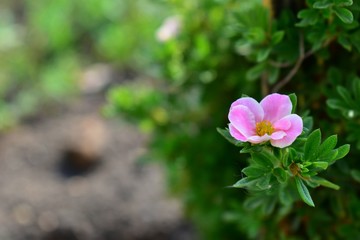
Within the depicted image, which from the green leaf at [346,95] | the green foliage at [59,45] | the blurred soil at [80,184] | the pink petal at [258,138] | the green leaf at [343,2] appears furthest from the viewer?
the green foliage at [59,45]

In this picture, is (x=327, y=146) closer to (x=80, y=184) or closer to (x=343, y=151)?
(x=343, y=151)

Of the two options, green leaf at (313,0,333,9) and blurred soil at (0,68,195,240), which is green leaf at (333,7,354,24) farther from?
blurred soil at (0,68,195,240)

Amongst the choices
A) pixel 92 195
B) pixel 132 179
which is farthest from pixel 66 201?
pixel 132 179

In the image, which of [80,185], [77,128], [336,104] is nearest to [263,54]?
[336,104]

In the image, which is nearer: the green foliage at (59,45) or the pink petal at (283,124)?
the pink petal at (283,124)

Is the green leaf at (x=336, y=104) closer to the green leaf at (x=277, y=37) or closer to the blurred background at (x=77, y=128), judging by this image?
the green leaf at (x=277, y=37)

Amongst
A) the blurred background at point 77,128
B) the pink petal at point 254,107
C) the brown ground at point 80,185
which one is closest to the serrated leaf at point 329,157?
the pink petal at point 254,107

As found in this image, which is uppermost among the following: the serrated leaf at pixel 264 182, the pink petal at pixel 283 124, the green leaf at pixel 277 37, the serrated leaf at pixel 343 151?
the green leaf at pixel 277 37
